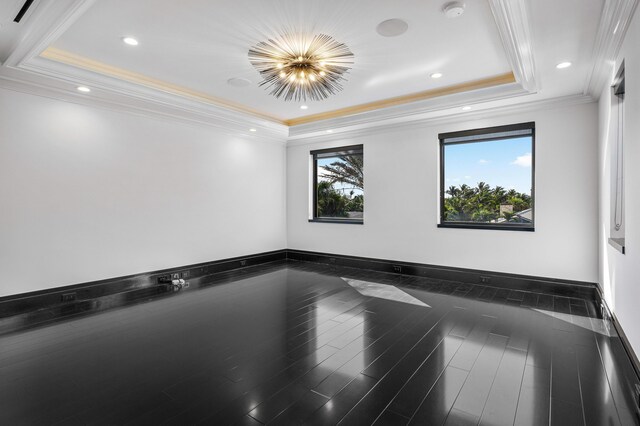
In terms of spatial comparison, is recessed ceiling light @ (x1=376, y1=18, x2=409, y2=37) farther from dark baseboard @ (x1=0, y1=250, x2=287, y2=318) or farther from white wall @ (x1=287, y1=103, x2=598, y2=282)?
dark baseboard @ (x1=0, y1=250, x2=287, y2=318)

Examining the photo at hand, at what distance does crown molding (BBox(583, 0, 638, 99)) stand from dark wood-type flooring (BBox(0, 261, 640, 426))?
2451 mm

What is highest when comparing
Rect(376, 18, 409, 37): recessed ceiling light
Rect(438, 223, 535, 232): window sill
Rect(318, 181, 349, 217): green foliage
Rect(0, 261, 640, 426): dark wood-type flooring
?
Rect(376, 18, 409, 37): recessed ceiling light

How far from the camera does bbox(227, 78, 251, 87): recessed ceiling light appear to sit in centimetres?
428

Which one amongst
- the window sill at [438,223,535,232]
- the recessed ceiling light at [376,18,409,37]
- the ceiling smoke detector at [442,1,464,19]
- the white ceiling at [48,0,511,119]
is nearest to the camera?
the ceiling smoke detector at [442,1,464,19]

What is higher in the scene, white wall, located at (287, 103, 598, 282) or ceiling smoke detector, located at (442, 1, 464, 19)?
ceiling smoke detector, located at (442, 1, 464, 19)

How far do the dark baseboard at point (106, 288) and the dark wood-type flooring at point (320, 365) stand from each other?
606mm

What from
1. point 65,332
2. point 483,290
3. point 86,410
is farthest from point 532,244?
point 65,332

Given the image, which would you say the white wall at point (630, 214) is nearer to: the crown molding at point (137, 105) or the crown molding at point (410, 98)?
the crown molding at point (410, 98)

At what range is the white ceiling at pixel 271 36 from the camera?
2732 mm

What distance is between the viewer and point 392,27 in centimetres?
300

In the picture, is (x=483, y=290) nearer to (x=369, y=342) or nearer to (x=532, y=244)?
(x=532, y=244)

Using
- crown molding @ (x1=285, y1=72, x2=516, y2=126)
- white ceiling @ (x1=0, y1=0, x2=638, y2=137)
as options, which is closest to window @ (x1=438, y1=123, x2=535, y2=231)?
white ceiling @ (x1=0, y1=0, x2=638, y2=137)

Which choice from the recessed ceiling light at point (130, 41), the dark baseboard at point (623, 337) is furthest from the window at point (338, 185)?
the recessed ceiling light at point (130, 41)

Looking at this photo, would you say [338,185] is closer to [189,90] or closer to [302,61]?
[189,90]
